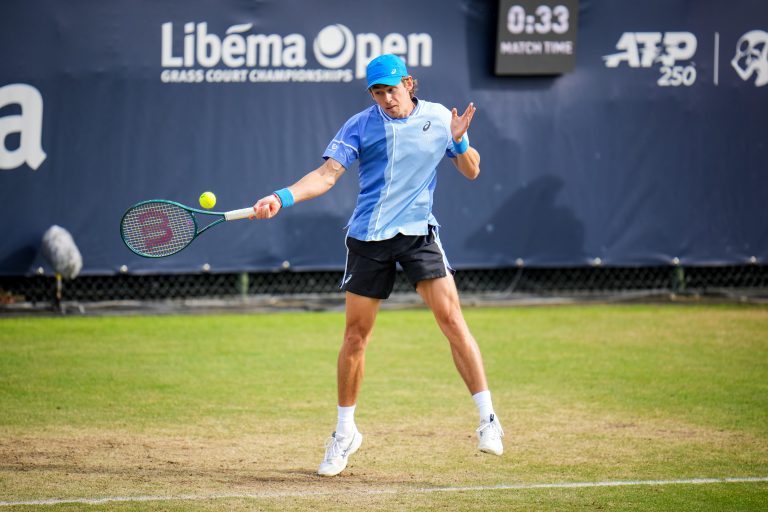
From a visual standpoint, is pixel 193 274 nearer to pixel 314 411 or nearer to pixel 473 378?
pixel 314 411

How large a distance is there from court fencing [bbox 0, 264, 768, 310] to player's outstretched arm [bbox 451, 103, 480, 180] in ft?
17.7

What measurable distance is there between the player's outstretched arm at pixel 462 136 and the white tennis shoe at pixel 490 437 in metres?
1.17

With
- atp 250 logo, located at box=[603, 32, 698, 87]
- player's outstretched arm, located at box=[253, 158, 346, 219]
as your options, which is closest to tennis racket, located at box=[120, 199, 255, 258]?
player's outstretched arm, located at box=[253, 158, 346, 219]

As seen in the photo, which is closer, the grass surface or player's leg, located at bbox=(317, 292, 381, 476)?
the grass surface

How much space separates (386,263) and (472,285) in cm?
591

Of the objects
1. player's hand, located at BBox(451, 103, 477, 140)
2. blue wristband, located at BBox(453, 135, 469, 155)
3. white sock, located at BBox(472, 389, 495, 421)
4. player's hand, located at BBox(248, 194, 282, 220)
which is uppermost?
player's hand, located at BBox(451, 103, 477, 140)

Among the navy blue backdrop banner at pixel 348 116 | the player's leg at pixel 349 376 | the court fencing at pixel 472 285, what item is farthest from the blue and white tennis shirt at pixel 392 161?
the court fencing at pixel 472 285

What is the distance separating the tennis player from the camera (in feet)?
16.8

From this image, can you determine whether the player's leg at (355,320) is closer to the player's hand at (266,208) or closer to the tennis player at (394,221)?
the tennis player at (394,221)

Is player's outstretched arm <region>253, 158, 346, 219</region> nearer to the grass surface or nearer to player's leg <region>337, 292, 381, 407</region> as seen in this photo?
player's leg <region>337, 292, 381, 407</region>

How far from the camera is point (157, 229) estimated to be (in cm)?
545

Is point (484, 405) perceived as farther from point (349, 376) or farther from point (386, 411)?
point (386, 411)

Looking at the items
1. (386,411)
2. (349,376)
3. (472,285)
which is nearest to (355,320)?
(349,376)

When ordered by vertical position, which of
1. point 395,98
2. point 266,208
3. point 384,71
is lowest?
point 266,208
